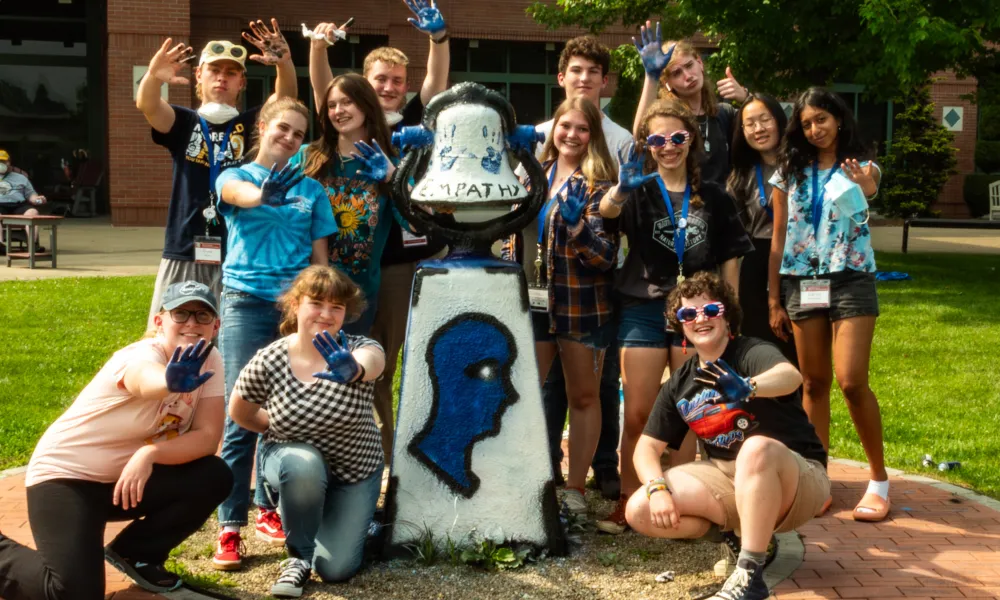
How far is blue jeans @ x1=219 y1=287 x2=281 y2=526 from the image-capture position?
4.49 metres

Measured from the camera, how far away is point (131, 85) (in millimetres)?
19594

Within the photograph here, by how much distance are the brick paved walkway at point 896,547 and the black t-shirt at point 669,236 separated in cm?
123

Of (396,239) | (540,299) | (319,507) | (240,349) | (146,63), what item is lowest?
(319,507)

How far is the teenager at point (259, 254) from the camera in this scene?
4492 millimetres

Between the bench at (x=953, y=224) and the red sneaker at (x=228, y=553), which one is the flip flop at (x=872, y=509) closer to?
the red sneaker at (x=228, y=553)

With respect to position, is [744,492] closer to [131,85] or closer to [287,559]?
[287,559]

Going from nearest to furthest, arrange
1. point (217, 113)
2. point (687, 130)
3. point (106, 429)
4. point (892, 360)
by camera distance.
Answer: point (106, 429), point (687, 130), point (217, 113), point (892, 360)

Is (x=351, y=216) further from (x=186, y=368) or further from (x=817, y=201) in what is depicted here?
(x=817, y=201)

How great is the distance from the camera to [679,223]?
4645 mm

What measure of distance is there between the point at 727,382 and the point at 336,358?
131 cm

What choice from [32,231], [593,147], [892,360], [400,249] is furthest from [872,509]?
[32,231]

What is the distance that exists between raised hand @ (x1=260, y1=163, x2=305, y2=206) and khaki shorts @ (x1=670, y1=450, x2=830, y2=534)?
1.77m

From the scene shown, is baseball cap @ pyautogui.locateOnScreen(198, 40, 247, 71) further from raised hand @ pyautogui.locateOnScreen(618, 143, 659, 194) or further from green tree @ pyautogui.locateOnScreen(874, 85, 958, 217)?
green tree @ pyautogui.locateOnScreen(874, 85, 958, 217)

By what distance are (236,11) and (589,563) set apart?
60.6 feet
